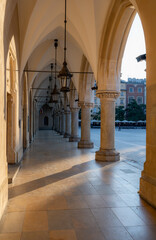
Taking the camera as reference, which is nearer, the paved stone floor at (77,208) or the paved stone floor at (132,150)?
the paved stone floor at (77,208)

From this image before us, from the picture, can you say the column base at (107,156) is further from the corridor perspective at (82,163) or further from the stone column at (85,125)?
the stone column at (85,125)

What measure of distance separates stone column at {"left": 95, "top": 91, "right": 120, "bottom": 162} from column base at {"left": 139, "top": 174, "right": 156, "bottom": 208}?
4.86m

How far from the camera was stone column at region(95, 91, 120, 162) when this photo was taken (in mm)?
10164

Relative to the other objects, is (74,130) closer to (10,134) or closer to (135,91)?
(10,134)

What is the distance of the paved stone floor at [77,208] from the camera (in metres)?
3.56

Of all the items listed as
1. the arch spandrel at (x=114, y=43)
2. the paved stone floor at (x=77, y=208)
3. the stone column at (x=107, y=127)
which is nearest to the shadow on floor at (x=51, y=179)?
the paved stone floor at (x=77, y=208)

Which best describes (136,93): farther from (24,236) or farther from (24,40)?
(24,236)

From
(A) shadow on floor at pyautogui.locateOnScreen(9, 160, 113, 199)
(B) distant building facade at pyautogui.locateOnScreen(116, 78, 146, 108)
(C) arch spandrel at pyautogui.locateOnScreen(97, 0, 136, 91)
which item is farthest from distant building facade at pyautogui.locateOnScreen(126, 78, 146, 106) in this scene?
(A) shadow on floor at pyautogui.locateOnScreen(9, 160, 113, 199)

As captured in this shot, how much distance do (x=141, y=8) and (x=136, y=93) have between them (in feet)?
220

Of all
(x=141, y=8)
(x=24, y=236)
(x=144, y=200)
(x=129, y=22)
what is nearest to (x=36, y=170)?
(x=144, y=200)

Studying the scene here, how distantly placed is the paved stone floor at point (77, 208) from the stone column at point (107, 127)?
2478 mm

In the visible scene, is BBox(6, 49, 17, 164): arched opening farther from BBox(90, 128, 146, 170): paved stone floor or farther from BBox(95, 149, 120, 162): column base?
BBox(90, 128, 146, 170): paved stone floor

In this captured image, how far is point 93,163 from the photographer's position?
9602 mm

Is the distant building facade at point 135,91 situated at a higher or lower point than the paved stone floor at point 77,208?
higher
